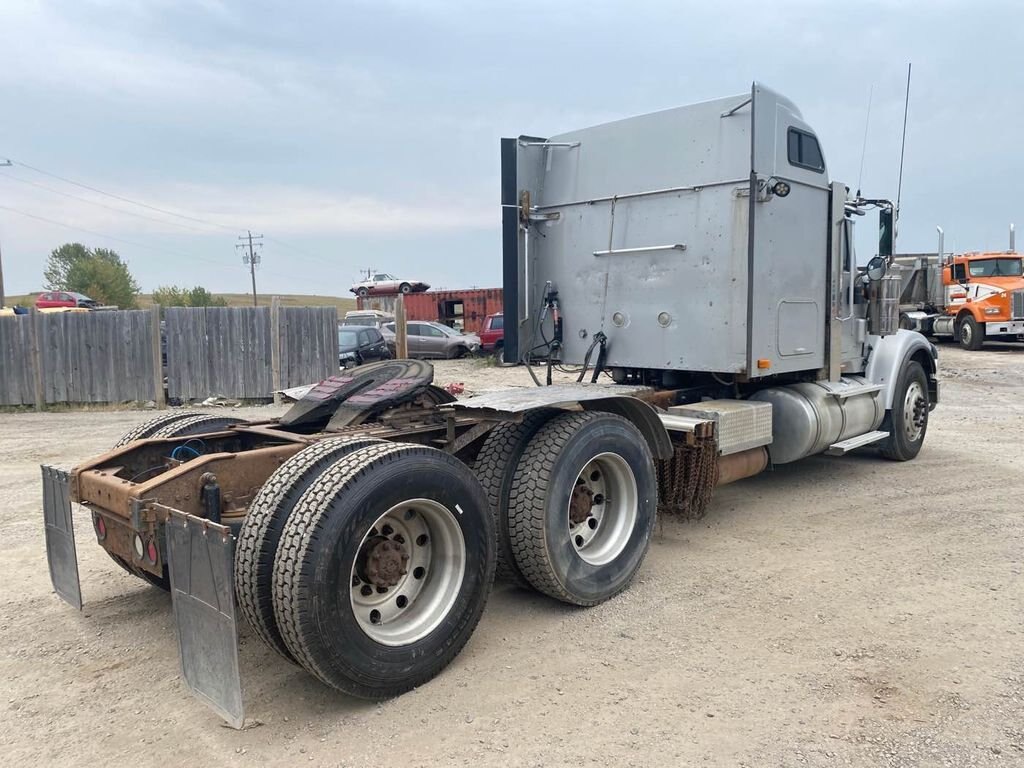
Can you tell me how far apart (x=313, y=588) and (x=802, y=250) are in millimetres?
4950

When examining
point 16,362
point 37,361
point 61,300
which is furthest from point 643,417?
point 61,300

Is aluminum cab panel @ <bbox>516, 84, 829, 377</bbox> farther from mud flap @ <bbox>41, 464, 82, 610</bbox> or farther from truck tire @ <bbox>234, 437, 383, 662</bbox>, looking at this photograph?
mud flap @ <bbox>41, 464, 82, 610</bbox>

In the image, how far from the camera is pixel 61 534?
4102 millimetres

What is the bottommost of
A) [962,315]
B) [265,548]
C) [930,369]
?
[265,548]

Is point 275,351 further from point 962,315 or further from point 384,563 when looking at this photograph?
point 962,315

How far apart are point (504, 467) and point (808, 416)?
131 inches

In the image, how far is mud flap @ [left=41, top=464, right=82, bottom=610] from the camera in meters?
4.03

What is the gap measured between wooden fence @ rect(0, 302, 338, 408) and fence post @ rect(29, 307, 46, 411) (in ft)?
0.05

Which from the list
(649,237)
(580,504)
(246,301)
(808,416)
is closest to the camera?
(580,504)

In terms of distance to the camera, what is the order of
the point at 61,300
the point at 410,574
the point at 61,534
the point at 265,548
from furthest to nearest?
1. the point at 61,300
2. the point at 61,534
3. the point at 410,574
4. the point at 265,548

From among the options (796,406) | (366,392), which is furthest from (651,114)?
(366,392)

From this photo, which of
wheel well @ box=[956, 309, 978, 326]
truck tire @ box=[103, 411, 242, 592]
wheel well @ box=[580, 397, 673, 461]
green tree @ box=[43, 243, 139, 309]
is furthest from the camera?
green tree @ box=[43, 243, 139, 309]

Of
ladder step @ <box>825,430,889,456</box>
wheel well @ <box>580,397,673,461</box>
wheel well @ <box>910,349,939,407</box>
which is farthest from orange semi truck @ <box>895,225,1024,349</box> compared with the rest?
wheel well @ <box>580,397,673,461</box>

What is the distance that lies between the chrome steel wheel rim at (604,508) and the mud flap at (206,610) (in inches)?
83.5
